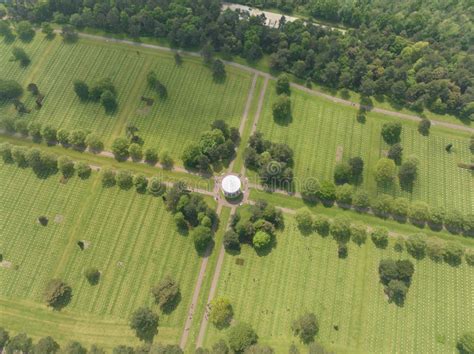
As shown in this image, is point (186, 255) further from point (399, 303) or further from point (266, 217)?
point (399, 303)

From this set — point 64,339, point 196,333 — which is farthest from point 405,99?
point 64,339

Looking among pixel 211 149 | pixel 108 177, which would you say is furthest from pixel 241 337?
pixel 108 177

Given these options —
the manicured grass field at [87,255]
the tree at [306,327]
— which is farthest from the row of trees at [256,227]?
the tree at [306,327]

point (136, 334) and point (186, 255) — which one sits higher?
point (186, 255)

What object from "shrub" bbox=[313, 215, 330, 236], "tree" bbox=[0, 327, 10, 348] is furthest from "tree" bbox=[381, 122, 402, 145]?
"tree" bbox=[0, 327, 10, 348]

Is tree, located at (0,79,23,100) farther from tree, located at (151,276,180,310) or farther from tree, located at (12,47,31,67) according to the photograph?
tree, located at (151,276,180,310)

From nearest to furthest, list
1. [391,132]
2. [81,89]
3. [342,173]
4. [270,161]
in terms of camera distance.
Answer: [342,173] → [270,161] → [391,132] → [81,89]

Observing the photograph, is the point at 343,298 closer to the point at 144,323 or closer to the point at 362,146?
the point at 362,146
